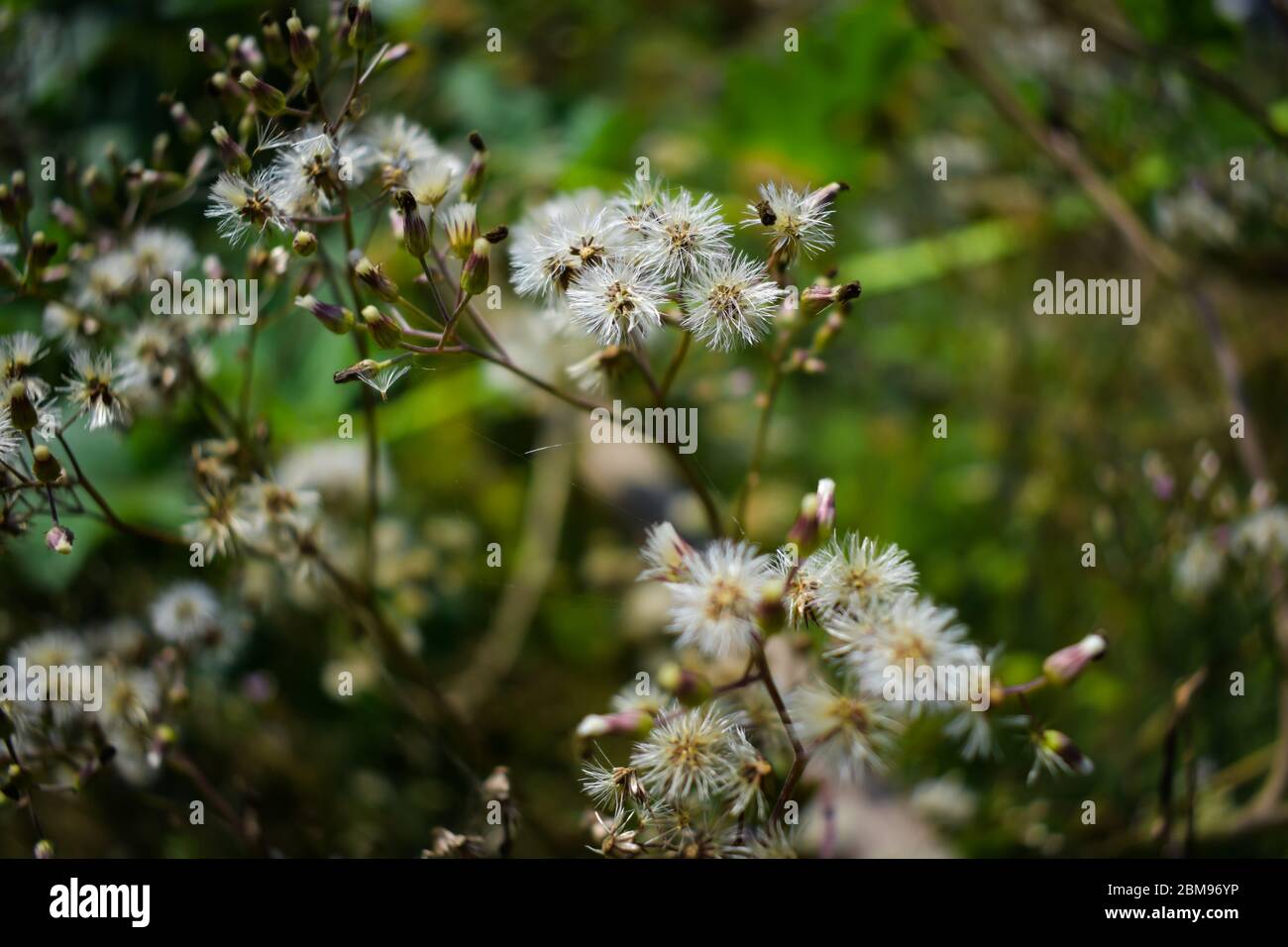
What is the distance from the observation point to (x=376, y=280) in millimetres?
524

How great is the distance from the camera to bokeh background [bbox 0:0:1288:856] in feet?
3.03

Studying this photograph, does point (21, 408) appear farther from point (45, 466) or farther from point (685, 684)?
point (685, 684)

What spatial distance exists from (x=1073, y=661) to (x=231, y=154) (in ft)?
1.71

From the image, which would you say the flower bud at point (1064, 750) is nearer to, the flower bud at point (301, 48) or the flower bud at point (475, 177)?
the flower bud at point (475, 177)

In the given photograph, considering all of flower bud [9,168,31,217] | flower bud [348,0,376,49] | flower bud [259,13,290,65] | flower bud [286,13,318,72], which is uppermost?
flower bud [259,13,290,65]

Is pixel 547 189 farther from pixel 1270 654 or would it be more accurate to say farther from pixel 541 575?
pixel 1270 654

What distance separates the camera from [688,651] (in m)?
0.73

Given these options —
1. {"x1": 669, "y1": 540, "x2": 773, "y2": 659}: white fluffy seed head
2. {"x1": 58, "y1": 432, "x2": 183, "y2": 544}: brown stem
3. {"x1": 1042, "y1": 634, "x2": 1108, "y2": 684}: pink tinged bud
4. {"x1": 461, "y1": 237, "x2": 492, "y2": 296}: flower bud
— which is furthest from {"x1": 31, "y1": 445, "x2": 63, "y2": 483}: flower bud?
{"x1": 1042, "y1": 634, "x2": 1108, "y2": 684}: pink tinged bud

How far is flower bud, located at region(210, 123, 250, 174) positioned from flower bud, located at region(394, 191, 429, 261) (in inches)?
4.0

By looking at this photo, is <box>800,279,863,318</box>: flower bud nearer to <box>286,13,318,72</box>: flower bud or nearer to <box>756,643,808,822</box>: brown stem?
<box>756,643,808,822</box>: brown stem

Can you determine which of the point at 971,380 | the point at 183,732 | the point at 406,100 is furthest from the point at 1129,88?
the point at 183,732

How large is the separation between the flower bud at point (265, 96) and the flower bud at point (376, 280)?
0.11 meters

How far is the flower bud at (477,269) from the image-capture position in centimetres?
52

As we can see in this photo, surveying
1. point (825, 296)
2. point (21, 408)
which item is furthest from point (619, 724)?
point (21, 408)
